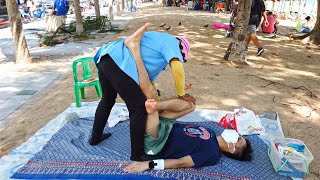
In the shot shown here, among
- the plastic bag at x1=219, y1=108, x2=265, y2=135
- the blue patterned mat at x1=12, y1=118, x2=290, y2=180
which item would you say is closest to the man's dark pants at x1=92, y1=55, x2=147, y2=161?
the blue patterned mat at x1=12, y1=118, x2=290, y2=180

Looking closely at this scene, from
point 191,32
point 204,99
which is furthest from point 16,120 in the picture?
point 191,32

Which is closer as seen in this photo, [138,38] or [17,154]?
[138,38]

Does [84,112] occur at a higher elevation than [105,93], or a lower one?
lower

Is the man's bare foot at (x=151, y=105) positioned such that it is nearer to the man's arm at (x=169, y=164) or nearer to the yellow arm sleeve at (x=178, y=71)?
the yellow arm sleeve at (x=178, y=71)

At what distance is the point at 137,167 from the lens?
91.1 inches

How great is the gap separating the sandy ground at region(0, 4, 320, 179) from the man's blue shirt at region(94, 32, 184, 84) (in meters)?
1.56

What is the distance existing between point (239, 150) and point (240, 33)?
12.5ft

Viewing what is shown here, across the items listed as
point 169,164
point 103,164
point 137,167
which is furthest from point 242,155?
point 103,164

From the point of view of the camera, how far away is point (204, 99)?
4.18 meters

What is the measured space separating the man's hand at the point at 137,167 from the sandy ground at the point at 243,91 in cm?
133

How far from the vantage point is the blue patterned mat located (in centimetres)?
229

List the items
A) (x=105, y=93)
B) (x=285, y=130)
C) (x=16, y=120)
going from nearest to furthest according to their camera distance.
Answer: (x=105, y=93) → (x=285, y=130) → (x=16, y=120)

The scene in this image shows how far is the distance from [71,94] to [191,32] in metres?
7.25

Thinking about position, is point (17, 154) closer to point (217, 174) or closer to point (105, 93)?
point (105, 93)
